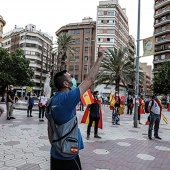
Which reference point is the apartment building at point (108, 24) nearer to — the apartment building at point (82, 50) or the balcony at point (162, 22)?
the apartment building at point (82, 50)

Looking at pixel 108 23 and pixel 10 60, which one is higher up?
pixel 108 23

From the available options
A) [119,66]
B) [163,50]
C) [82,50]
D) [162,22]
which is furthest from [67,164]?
[162,22]

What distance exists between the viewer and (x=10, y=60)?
3862 centimetres

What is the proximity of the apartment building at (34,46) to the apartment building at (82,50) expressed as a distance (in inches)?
508

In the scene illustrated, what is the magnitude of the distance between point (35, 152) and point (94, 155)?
161 cm

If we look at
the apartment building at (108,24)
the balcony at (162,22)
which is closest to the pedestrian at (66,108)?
the apartment building at (108,24)

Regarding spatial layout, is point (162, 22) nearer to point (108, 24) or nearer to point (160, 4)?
point (160, 4)

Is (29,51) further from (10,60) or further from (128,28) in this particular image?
(10,60)

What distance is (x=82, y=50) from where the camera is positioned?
226ft

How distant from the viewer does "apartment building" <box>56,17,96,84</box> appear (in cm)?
6819

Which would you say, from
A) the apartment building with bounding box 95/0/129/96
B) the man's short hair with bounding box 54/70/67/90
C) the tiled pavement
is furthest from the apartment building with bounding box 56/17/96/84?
the man's short hair with bounding box 54/70/67/90

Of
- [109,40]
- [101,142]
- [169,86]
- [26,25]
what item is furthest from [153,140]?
[26,25]

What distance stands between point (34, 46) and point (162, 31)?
42.1 metres

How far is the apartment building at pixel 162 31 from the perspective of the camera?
210 ft
